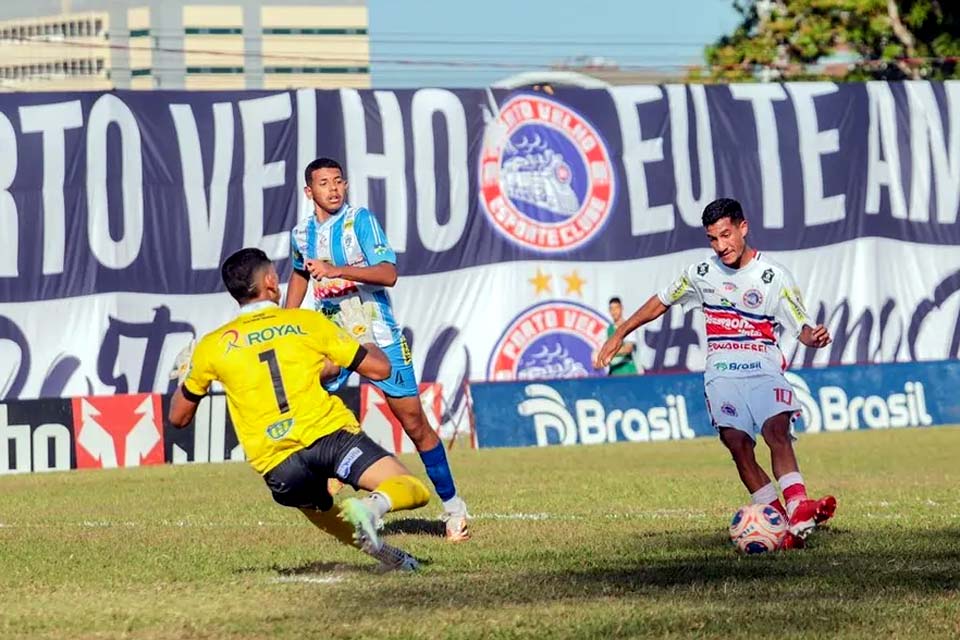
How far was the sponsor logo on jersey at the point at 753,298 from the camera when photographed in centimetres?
1028

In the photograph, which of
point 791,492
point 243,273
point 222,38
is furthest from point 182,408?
point 222,38

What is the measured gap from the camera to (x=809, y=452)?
20.1 meters

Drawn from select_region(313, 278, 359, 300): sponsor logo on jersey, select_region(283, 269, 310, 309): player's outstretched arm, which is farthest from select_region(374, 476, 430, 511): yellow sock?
select_region(283, 269, 310, 309): player's outstretched arm

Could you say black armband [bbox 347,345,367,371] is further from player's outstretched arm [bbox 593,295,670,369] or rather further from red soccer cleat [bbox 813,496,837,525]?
red soccer cleat [bbox 813,496,837,525]

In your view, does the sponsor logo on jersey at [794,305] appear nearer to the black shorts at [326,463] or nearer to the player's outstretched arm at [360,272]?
the player's outstretched arm at [360,272]

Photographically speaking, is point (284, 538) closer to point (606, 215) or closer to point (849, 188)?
point (606, 215)

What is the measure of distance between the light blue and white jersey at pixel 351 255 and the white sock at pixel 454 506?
108 cm

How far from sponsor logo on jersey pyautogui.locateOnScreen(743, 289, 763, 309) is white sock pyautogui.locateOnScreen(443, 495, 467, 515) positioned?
2.01 m

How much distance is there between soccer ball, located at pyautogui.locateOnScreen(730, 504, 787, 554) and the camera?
31.7 feet

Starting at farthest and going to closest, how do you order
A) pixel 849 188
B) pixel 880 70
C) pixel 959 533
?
pixel 880 70 < pixel 849 188 < pixel 959 533

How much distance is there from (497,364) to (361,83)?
2279 centimetres

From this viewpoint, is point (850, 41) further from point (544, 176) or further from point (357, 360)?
point (357, 360)

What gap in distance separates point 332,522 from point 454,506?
1.92m

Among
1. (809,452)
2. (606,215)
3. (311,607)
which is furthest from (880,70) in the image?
(311,607)
